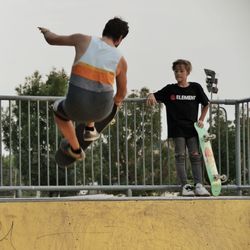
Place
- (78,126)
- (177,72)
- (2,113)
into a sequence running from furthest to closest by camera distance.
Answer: (2,113)
(177,72)
(78,126)

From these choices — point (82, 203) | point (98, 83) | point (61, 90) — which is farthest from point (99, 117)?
point (61, 90)

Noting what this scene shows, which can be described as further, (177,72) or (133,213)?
(177,72)

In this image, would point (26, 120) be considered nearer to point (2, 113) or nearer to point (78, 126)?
point (2, 113)

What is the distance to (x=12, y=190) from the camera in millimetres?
7574

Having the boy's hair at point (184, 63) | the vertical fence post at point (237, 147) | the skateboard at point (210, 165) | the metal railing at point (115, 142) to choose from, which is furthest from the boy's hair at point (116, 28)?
the vertical fence post at point (237, 147)

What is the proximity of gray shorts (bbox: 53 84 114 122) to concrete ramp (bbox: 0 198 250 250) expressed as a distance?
6.74 ft

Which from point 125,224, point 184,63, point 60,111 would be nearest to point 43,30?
point 60,111

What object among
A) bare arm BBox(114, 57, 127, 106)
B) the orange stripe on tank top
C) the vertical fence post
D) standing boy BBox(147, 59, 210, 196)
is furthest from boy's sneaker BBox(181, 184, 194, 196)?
the orange stripe on tank top

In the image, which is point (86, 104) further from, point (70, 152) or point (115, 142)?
point (115, 142)

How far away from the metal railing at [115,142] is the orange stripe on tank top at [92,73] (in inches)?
145

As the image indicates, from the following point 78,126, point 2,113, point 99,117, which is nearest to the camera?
point 99,117

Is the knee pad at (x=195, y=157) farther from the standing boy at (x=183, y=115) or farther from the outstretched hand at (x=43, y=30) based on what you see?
the outstretched hand at (x=43, y=30)

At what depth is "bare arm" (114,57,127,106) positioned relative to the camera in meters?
4.42

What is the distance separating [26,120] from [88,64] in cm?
437
